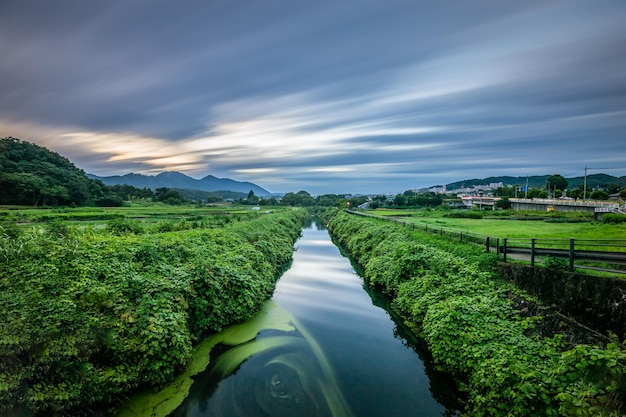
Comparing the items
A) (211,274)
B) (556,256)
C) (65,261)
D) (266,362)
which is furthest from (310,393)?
(556,256)

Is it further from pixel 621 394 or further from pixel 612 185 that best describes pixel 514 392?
pixel 612 185

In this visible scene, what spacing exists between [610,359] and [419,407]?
4615 mm

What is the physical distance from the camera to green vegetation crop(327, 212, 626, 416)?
18.4 ft

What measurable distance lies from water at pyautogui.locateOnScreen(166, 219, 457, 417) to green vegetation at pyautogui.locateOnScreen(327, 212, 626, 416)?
3.27 feet

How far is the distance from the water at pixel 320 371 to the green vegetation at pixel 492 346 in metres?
1.00

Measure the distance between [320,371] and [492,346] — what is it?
16.7 feet

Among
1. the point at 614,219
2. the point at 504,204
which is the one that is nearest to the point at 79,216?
the point at 614,219

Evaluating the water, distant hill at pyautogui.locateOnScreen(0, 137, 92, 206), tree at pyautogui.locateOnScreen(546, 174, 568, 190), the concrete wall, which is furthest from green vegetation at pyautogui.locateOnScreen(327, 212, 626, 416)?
tree at pyautogui.locateOnScreen(546, 174, 568, 190)

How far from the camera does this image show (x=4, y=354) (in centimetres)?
634

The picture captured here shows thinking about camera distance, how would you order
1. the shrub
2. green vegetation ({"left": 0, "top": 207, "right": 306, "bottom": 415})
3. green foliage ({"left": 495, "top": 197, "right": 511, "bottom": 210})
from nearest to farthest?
1. green vegetation ({"left": 0, "top": 207, "right": 306, "bottom": 415})
2. the shrub
3. green foliage ({"left": 495, "top": 197, "right": 511, "bottom": 210})

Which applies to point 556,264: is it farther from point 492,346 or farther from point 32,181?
point 32,181

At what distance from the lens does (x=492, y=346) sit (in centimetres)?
820

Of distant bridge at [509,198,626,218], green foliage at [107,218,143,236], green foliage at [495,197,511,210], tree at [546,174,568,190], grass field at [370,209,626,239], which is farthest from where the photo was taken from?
tree at [546,174,568,190]

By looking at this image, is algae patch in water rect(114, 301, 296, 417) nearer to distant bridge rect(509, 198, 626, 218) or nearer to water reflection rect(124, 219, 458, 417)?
water reflection rect(124, 219, 458, 417)
